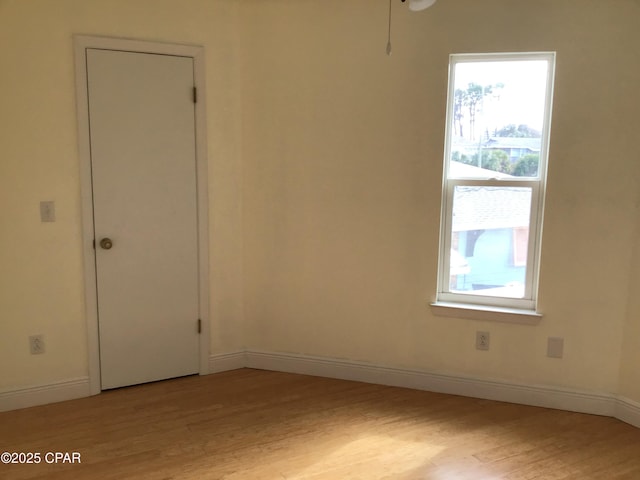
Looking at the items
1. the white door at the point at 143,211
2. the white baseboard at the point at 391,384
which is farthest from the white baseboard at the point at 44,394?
the white door at the point at 143,211

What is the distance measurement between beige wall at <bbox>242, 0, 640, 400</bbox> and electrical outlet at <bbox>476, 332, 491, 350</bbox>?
42 millimetres

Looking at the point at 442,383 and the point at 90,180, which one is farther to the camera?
the point at 442,383

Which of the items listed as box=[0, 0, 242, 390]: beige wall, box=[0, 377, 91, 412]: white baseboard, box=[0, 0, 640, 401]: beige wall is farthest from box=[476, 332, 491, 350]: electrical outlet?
box=[0, 377, 91, 412]: white baseboard

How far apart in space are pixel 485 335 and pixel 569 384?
55 centimetres

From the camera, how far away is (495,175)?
2.99 meters

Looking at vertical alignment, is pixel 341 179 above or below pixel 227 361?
above

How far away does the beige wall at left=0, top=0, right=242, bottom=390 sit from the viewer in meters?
2.73

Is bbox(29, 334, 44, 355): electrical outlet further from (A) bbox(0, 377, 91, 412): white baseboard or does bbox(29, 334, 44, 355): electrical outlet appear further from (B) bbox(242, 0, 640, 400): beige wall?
(B) bbox(242, 0, 640, 400): beige wall

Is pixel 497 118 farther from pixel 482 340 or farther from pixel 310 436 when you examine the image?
pixel 310 436

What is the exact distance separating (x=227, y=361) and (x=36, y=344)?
3.96 ft

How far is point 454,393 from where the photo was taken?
316 centimetres

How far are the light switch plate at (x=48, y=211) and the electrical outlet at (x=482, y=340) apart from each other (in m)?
2.67

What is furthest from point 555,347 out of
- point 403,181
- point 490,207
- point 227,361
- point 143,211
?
point 143,211

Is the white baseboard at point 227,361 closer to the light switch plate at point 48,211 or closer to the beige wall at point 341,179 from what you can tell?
the beige wall at point 341,179
